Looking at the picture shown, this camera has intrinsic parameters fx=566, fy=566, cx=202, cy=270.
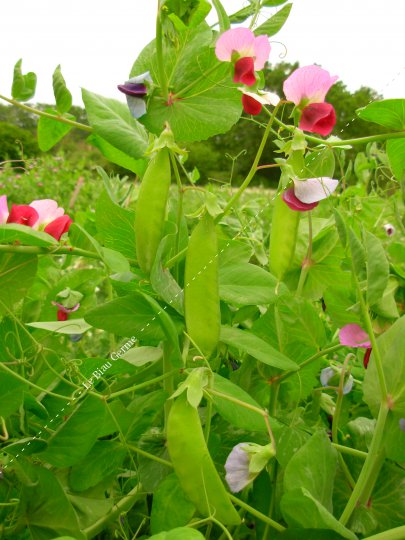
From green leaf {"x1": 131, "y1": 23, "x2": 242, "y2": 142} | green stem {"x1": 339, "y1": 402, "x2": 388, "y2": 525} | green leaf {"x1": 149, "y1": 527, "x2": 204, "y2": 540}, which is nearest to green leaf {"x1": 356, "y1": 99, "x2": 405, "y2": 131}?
green leaf {"x1": 131, "y1": 23, "x2": 242, "y2": 142}

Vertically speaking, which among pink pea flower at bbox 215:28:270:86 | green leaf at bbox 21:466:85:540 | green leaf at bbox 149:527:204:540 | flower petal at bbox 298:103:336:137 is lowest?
green leaf at bbox 21:466:85:540

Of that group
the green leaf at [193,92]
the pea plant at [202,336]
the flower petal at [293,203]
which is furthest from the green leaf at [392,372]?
the green leaf at [193,92]

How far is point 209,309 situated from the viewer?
405 millimetres

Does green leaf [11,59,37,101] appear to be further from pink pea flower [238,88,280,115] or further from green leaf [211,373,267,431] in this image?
green leaf [211,373,267,431]

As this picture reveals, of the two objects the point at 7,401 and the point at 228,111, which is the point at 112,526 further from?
the point at 228,111

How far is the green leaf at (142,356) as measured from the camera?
18.2 inches

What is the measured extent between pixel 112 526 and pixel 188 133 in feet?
1.23

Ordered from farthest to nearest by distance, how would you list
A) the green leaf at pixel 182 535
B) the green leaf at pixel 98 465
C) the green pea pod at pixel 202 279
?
the green leaf at pixel 98 465, the green pea pod at pixel 202 279, the green leaf at pixel 182 535

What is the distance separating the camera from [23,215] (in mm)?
551

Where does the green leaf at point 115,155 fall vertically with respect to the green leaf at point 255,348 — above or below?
above

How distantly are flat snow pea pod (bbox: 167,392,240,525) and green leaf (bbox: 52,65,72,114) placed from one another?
29 centimetres

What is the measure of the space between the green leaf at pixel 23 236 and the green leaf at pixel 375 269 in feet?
0.82

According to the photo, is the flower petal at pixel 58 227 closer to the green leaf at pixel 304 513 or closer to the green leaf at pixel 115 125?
the green leaf at pixel 115 125

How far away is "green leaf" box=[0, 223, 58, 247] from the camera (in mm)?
440
